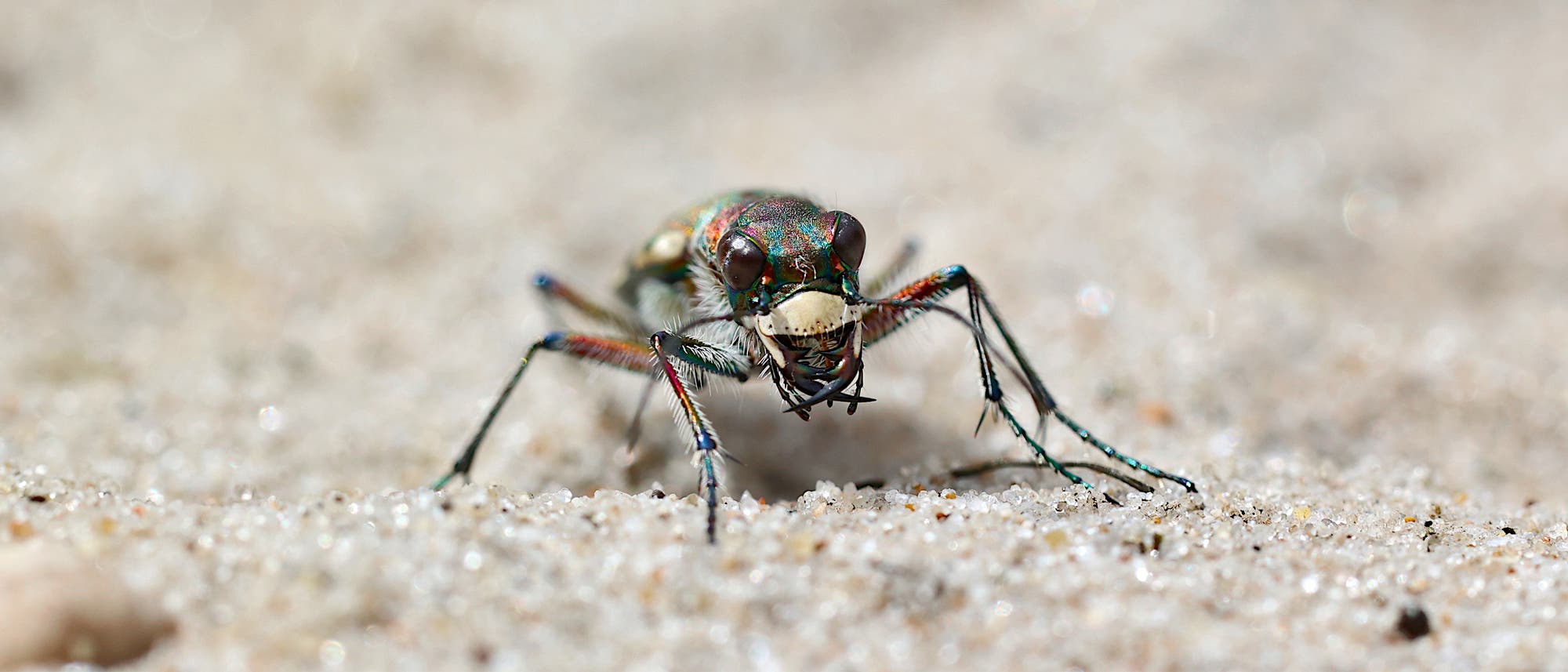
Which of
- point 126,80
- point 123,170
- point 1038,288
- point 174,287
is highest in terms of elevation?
point 126,80

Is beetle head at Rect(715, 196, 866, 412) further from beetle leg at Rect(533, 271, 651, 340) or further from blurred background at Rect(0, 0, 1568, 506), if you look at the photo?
beetle leg at Rect(533, 271, 651, 340)

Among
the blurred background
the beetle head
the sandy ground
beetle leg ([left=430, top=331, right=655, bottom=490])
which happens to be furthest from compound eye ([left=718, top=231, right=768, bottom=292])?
the blurred background

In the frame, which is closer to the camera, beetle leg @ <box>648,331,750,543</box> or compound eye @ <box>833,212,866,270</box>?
beetle leg @ <box>648,331,750,543</box>

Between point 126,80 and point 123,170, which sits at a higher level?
point 126,80

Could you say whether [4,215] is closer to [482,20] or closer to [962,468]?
[482,20]

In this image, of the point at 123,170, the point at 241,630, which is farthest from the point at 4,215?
the point at 241,630

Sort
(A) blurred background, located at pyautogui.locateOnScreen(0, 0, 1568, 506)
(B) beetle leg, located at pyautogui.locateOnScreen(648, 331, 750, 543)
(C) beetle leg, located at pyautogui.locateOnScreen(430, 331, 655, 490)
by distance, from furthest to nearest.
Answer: (A) blurred background, located at pyautogui.locateOnScreen(0, 0, 1568, 506)
(C) beetle leg, located at pyautogui.locateOnScreen(430, 331, 655, 490)
(B) beetle leg, located at pyautogui.locateOnScreen(648, 331, 750, 543)
